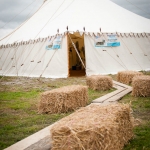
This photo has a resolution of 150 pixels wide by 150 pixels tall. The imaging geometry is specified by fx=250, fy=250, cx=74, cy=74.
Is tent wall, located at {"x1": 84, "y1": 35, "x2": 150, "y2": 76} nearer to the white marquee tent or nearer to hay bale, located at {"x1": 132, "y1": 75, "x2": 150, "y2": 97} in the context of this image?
the white marquee tent

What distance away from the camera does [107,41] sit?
1127 cm

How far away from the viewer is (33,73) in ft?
39.3

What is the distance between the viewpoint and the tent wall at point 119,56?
11.1 metres

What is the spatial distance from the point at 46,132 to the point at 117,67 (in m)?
8.74

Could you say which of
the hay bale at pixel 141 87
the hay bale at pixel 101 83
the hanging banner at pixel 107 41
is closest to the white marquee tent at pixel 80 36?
the hanging banner at pixel 107 41

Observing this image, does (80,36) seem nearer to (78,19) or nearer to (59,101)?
(78,19)

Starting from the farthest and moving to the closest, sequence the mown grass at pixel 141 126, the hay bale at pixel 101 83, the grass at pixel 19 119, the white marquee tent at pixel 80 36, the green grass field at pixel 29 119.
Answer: the white marquee tent at pixel 80 36, the hay bale at pixel 101 83, the grass at pixel 19 119, the green grass field at pixel 29 119, the mown grass at pixel 141 126

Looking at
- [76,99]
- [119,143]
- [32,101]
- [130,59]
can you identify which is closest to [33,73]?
[130,59]

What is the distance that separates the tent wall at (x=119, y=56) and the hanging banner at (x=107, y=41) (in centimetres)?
14

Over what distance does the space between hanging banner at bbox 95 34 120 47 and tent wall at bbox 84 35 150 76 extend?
0.45ft

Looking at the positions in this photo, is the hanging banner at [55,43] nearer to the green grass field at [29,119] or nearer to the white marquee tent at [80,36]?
the white marquee tent at [80,36]

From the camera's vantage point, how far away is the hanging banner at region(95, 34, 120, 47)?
11172mm

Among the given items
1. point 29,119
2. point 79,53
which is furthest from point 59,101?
point 79,53

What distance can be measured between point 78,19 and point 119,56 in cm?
257
